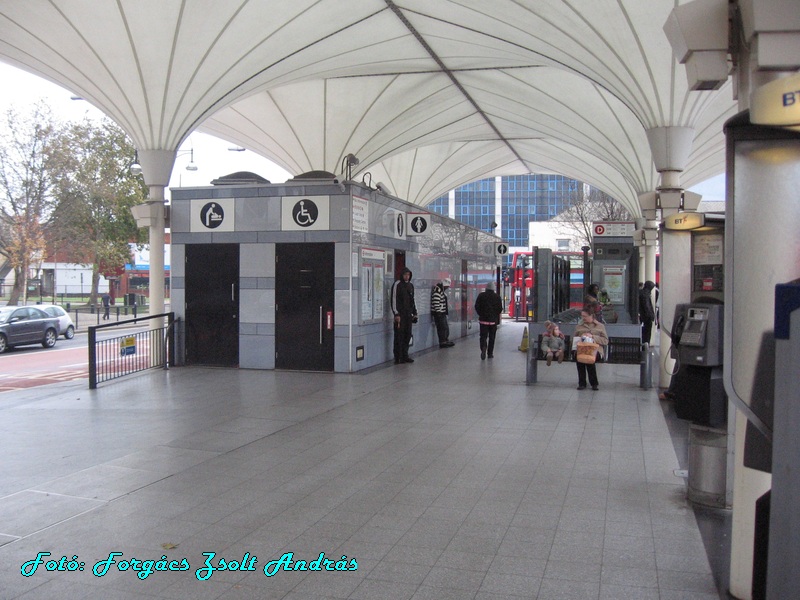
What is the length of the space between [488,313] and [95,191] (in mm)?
23798

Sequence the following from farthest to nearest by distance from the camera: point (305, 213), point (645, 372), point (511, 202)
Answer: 1. point (511, 202)
2. point (305, 213)
3. point (645, 372)

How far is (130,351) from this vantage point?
44.9ft

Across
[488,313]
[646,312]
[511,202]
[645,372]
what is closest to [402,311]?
[488,313]

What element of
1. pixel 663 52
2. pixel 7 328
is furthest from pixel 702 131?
pixel 7 328

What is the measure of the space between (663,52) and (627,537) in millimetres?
11759

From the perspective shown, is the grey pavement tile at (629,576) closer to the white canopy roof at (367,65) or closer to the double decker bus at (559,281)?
the white canopy roof at (367,65)

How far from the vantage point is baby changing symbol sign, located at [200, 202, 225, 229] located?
47.9 feet

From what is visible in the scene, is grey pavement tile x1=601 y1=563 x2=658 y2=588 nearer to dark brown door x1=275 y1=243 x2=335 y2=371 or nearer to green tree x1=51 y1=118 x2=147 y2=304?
dark brown door x1=275 y1=243 x2=335 y2=371

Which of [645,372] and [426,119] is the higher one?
[426,119]

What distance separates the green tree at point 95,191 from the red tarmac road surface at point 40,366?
11449mm

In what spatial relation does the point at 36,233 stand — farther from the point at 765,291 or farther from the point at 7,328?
the point at 765,291

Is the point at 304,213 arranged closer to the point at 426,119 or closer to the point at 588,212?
the point at 426,119

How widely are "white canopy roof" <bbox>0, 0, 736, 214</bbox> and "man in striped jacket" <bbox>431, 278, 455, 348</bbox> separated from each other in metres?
6.16

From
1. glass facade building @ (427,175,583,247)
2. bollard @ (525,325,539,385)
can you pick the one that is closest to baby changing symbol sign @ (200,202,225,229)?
bollard @ (525,325,539,385)
